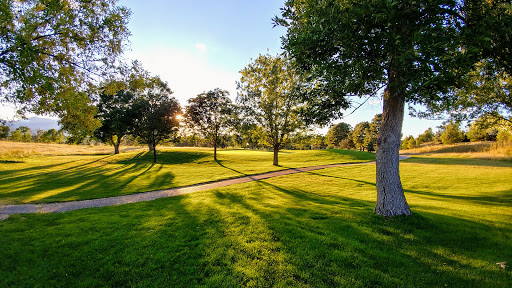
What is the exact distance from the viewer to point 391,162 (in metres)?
6.89

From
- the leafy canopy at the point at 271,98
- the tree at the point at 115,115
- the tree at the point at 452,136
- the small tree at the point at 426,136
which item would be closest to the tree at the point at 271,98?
the leafy canopy at the point at 271,98

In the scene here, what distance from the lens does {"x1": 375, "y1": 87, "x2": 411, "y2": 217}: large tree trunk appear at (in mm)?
6852

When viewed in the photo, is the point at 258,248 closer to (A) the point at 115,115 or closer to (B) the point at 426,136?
(A) the point at 115,115

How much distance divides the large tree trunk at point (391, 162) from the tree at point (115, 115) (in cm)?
4032

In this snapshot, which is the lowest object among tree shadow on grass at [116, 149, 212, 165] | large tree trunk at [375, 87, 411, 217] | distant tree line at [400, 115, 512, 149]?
tree shadow on grass at [116, 149, 212, 165]

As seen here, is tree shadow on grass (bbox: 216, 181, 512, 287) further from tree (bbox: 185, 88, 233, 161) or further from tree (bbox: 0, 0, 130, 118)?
tree (bbox: 185, 88, 233, 161)

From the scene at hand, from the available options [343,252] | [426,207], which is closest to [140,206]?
[343,252]

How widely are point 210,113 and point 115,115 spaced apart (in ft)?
62.4

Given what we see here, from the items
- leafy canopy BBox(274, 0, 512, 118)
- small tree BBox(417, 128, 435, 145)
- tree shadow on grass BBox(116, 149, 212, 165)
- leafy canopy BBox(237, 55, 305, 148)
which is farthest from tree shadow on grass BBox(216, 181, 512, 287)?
small tree BBox(417, 128, 435, 145)

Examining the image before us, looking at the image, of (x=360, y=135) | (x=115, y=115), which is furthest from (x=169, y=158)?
(x=360, y=135)

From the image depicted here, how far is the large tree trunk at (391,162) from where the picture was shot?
22.5ft

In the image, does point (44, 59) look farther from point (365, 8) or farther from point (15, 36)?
point (365, 8)

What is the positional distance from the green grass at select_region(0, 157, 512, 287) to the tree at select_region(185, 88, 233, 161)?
82.1 ft

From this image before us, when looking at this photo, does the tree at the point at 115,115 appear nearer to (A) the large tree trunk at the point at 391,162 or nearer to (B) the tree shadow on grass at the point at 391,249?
(B) the tree shadow on grass at the point at 391,249
